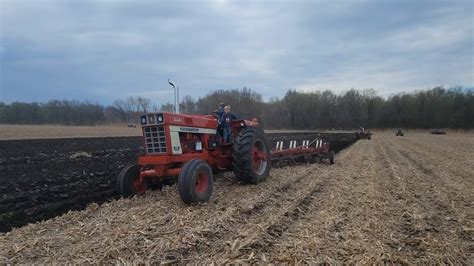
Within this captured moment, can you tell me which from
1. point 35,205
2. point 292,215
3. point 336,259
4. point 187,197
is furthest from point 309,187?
point 35,205

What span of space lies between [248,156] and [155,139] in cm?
221

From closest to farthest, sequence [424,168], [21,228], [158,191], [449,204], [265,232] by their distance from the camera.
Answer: [265,232]
[21,228]
[449,204]
[158,191]
[424,168]

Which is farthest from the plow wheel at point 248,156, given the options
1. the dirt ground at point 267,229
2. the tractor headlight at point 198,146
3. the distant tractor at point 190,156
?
the tractor headlight at point 198,146

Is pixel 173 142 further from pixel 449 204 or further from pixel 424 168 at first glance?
pixel 424 168

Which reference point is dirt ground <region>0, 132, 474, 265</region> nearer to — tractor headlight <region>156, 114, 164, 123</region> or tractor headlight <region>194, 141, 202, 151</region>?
tractor headlight <region>194, 141, 202, 151</region>

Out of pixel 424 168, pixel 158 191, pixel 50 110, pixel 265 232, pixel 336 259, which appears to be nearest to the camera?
pixel 336 259

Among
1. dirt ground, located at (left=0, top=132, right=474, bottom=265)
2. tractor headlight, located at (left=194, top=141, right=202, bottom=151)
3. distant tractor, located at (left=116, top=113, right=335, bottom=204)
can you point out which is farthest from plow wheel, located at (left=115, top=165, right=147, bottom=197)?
tractor headlight, located at (left=194, top=141, right=202, bottom=151)

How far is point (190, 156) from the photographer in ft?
25.5

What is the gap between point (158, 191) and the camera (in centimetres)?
827

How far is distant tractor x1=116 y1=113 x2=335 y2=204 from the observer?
7146mm

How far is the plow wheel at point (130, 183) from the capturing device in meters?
7.67

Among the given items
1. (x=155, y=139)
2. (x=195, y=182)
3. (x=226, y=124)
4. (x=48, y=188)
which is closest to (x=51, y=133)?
(x=48, y=188)

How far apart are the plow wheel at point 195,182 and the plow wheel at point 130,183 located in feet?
4.90

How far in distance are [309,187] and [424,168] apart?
611cm
